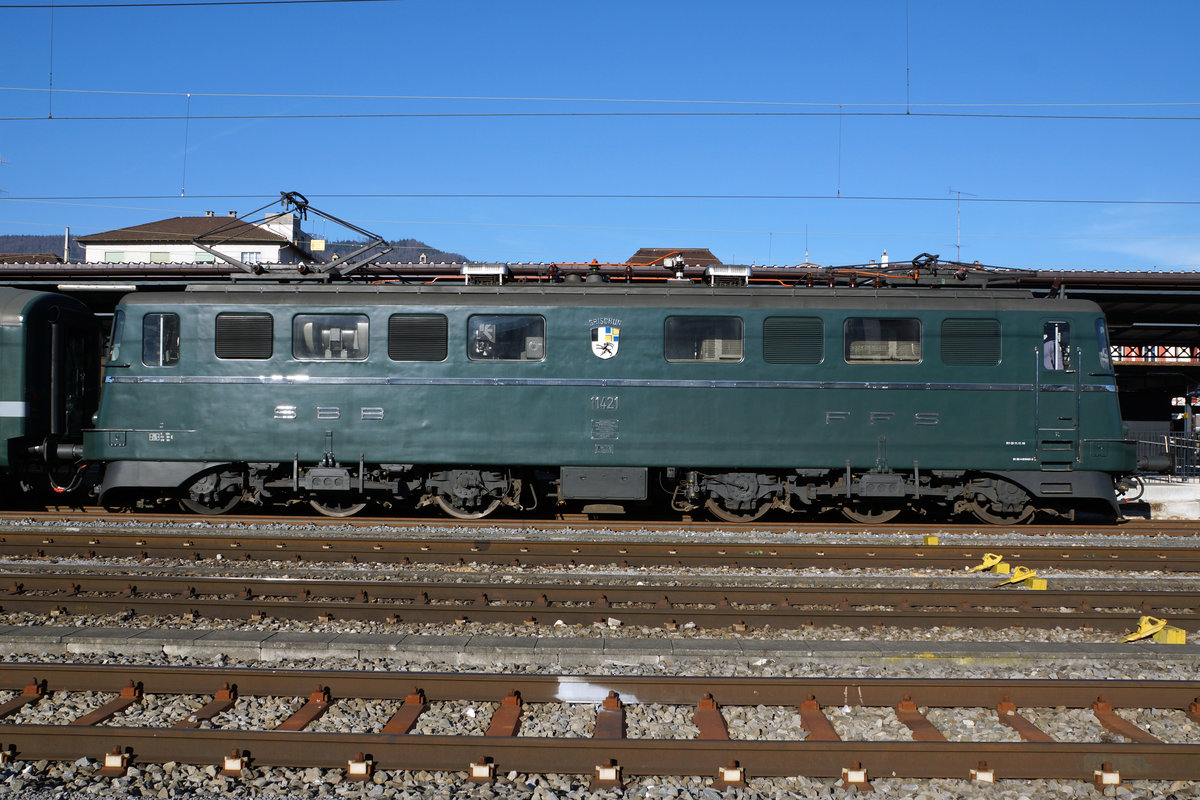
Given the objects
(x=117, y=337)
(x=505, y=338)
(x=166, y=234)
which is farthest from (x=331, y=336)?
(x=166, y=234)

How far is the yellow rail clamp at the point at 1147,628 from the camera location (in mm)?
7027

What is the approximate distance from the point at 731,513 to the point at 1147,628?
6588 millimetres

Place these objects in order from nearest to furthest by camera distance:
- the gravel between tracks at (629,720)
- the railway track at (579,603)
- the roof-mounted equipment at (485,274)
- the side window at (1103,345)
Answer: the gravel between tracks at (629,720) → the railway track at (579,603) → the side window at (1103,345) → the roof-mounted equipment at (485,274)

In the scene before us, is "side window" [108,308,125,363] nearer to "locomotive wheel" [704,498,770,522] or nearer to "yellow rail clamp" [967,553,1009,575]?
"locomotive wheel" [704,498,770,522]

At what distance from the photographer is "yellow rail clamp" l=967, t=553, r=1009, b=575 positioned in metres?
9.43

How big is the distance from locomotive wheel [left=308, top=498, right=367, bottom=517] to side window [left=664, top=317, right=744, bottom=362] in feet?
18.2

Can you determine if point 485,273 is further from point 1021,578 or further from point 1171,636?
point 1171,636

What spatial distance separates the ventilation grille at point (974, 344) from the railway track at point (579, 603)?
4.65m

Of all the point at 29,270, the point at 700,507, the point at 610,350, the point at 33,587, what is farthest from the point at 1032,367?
the point at 29,270


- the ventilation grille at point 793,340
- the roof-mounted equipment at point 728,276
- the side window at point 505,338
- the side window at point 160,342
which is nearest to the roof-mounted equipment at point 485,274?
the side window at point 505,338

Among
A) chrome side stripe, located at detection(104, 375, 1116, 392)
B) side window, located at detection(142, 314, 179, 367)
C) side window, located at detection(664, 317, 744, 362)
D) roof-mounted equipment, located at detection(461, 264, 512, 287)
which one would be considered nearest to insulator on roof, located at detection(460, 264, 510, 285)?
roof-mounted equipment, located at detection(461, 264, 512, 287)

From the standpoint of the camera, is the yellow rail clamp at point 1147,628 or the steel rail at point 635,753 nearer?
the steel rail at point 635,753

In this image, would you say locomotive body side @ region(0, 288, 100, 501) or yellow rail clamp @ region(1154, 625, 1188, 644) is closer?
yellow rail clamp @ region(1154, 625, 1188, 644)

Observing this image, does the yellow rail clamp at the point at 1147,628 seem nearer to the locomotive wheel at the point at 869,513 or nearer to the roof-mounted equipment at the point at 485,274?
the locomotive wheel at the point at 869,513
